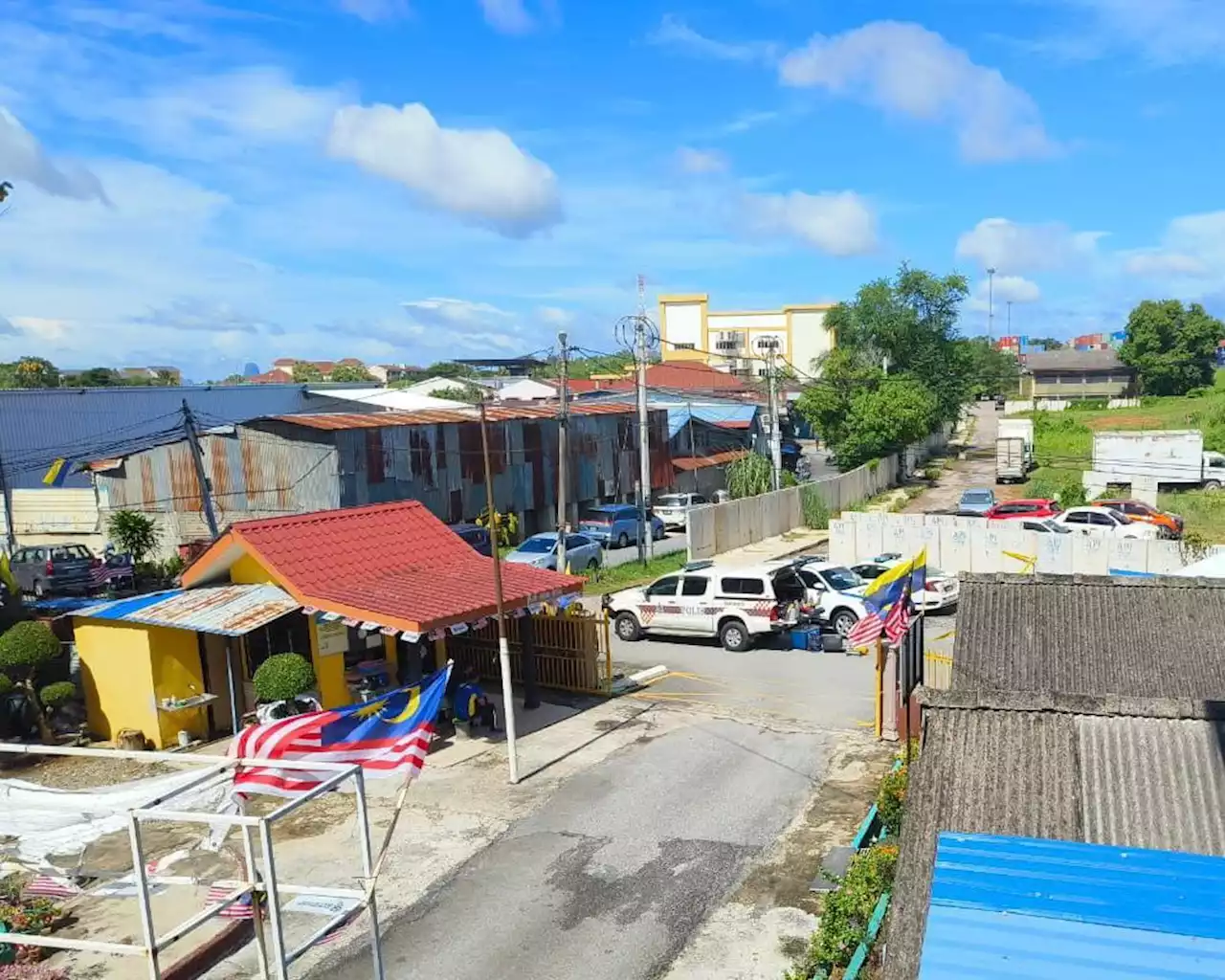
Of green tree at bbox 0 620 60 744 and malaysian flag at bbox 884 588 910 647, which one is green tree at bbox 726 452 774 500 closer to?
malaysian flag at bbox 884 588 910 647

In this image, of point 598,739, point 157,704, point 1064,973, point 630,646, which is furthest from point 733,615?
point 1064,973

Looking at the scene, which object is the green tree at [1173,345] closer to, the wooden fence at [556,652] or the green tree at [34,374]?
the wooden fence at [556,652]

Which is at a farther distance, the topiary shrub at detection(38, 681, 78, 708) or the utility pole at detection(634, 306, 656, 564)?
the utility pole at detection(634, 306, 656, 564)

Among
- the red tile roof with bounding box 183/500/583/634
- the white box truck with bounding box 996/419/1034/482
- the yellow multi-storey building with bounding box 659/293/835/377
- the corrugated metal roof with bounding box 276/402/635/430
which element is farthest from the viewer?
the yellow multi-storey building with bounding box 659/293/835/377

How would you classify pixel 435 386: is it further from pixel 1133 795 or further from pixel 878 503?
pixel 1133 795

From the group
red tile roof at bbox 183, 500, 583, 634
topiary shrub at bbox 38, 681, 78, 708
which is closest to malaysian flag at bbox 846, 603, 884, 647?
red tile roof at bbox 183, 500, 583, 634

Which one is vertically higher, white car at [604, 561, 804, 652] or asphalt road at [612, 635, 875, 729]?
white car at [604, 561, 804, 652]

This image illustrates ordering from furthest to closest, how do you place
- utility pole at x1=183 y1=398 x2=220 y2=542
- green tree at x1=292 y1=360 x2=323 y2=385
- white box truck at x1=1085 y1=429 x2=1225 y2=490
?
green tree at x1=292 y1=360 x2=323 y2=385 < white box truck at x1=1085 y1=429 x2=1225 y2=490 < utility pole at x1=183 y1=398 x2=220 y2=542
